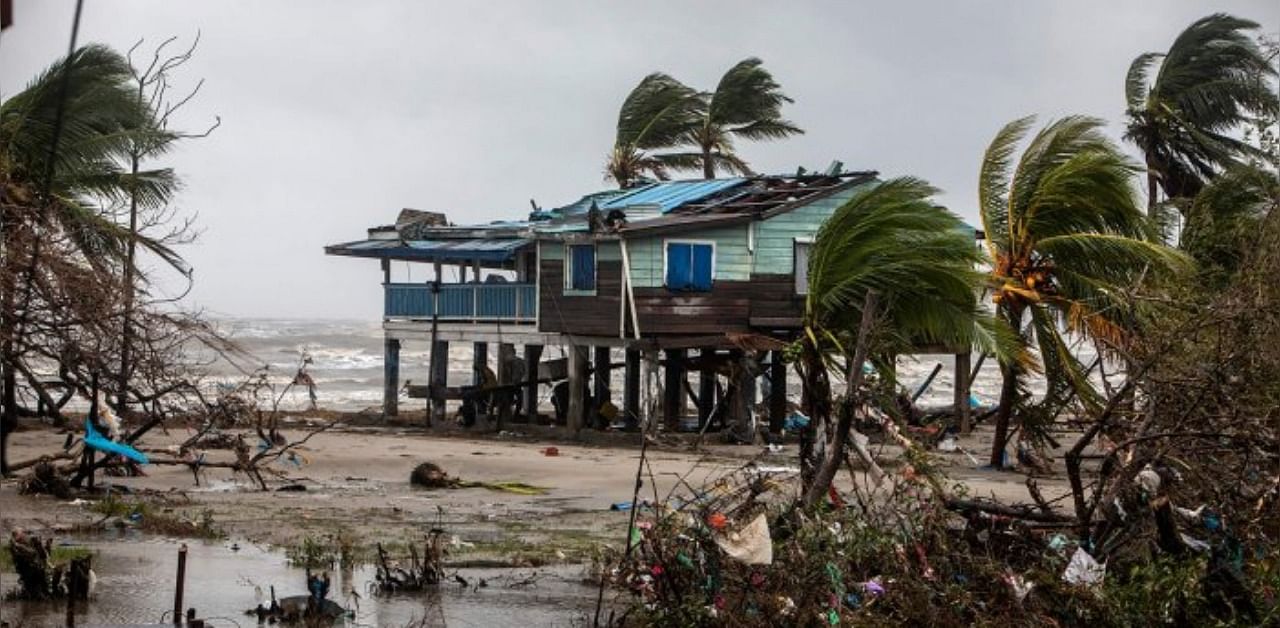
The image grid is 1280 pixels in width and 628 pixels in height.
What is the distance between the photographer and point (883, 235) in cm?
1994

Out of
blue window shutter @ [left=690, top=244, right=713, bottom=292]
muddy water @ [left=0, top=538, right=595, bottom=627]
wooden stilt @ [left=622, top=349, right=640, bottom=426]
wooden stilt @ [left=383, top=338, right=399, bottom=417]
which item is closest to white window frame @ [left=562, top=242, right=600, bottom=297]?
blue window shutter @ [left=690, top=244, right=713, bottom=292]

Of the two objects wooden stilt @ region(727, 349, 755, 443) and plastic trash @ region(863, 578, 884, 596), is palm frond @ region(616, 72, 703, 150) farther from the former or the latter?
plastic trash @ region(863, 578, 884, 596)

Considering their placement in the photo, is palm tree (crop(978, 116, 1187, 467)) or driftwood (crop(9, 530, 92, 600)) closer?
driftwood (crop(9, 530, 92, 600))

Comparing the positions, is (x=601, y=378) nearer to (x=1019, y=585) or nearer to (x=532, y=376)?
(x=532, y=376)

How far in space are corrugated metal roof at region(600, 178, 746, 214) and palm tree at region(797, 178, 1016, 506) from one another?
10833 mm

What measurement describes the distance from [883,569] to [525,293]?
84.7ft

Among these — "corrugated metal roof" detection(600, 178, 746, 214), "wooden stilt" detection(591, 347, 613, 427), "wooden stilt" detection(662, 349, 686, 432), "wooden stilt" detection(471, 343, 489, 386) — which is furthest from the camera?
"wooden stilt" detection(471, 343, 489, 386)

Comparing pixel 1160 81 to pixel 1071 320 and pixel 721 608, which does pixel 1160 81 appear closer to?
pixel 1071 320

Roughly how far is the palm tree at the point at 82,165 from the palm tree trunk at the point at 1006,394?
39.0ft

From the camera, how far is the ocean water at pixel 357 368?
2213 inches

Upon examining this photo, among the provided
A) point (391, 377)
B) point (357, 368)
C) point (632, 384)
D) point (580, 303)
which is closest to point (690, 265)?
point (580, 303)

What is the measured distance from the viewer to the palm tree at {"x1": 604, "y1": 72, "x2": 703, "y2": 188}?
4419 cm

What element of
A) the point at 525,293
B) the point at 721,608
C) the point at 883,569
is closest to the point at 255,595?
the point at 721,608

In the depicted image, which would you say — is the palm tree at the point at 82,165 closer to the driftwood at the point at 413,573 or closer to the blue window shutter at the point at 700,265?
the driftwood at the point at 413,573
